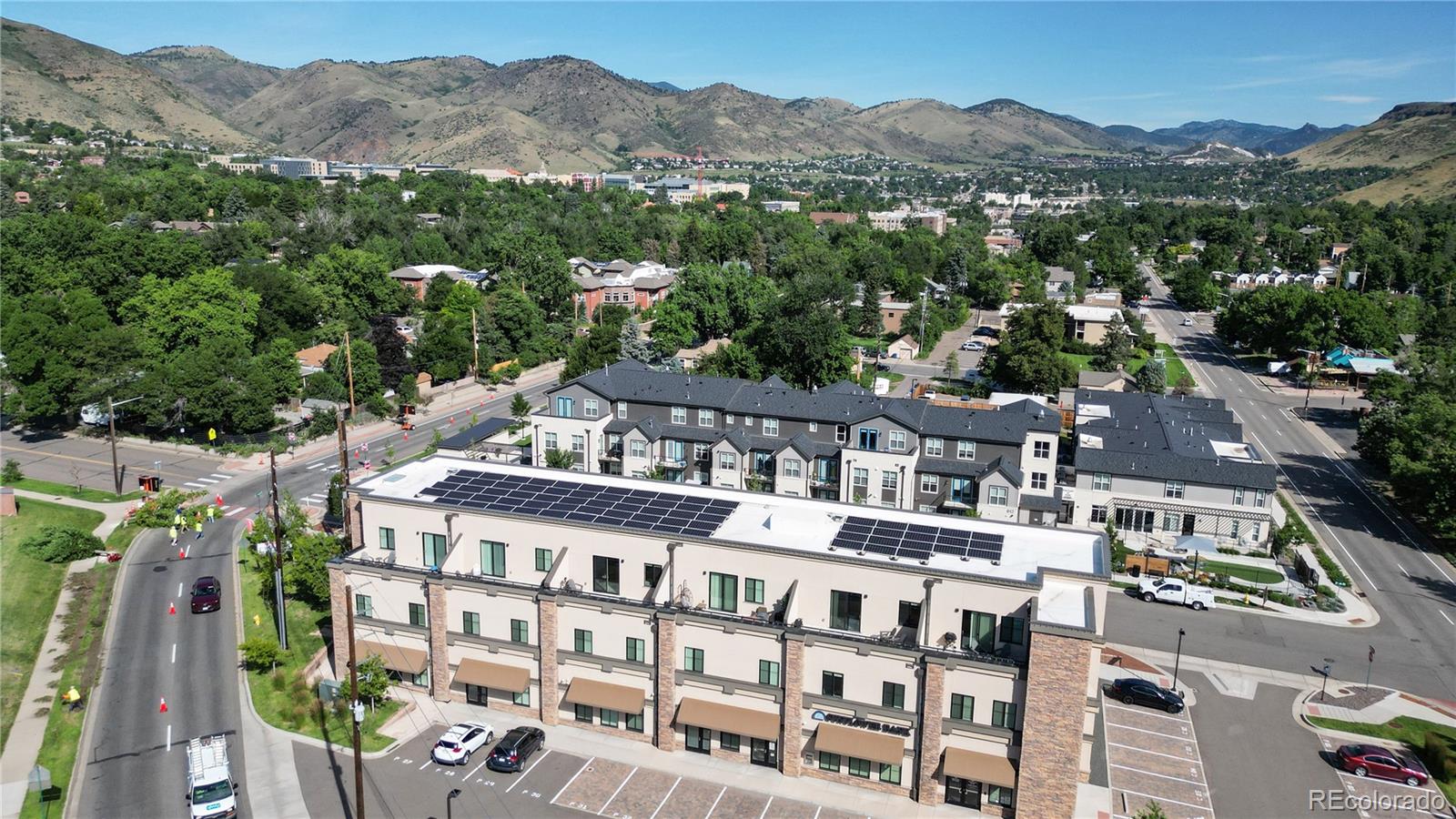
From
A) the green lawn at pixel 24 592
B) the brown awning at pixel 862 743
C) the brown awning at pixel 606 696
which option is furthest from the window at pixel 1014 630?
the green lawn at pixel 24 592

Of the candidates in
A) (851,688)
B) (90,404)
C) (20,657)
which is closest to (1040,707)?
(851,688)

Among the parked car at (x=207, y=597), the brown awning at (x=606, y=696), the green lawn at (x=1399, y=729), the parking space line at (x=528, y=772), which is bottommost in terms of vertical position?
the parking space line at (x=528, y=772)

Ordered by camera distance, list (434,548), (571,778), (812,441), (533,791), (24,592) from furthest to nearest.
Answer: (812,441) < (24,592) < (434,548) < (571,778) < (533,791)

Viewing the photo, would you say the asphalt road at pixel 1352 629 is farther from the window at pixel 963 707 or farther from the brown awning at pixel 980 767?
the window at pixel 963 707

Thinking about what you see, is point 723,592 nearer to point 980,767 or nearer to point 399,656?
point 980,767


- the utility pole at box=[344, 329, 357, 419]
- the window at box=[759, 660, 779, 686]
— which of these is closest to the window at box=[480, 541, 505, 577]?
the window at box=[759, 660, 779, 686]

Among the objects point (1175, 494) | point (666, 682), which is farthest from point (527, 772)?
point (1175, 494)

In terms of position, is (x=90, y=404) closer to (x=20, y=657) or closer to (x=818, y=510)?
(x=20, y=657)
